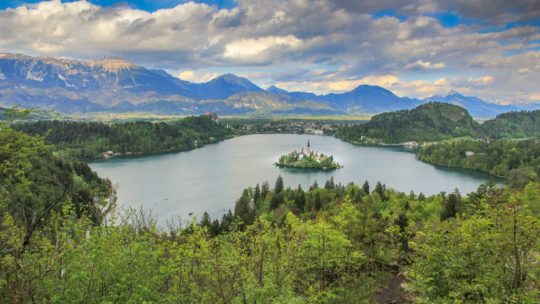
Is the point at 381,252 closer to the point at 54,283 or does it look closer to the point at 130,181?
the point at 54,283

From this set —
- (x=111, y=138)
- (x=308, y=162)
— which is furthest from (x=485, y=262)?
(x=111, y=138)

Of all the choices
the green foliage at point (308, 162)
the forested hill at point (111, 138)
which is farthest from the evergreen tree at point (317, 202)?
the forested hill at point (111, 138)

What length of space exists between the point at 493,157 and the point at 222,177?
73.5 meters

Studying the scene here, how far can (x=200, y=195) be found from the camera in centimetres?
6750

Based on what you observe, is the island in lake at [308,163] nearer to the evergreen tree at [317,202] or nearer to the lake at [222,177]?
the lake at [222,177]

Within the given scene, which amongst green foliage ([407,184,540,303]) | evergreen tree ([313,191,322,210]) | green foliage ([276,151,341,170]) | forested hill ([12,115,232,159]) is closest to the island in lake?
green foliage ([276,151,341,170])

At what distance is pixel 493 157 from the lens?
107125mm

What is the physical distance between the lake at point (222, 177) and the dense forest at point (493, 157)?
512 cm

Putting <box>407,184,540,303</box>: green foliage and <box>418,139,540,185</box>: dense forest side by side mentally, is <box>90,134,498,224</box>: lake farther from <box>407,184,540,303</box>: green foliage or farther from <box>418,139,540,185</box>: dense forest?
<box>407,184,540,303</box>: green foliage

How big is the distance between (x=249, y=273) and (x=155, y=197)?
5864cm

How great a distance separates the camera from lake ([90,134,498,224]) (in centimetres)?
6278

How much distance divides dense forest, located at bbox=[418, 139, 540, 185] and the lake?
5117 millimetres

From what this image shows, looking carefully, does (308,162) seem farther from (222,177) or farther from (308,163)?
(222,177)

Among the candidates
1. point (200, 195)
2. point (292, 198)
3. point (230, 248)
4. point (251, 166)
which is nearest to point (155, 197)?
point (200, 195)
